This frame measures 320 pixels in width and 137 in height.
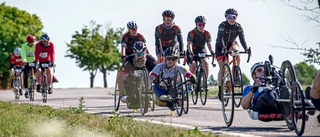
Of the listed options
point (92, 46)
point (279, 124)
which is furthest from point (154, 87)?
point (92, 46)

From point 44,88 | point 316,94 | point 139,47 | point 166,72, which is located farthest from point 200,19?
point 316,94

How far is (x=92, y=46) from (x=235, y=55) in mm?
75625

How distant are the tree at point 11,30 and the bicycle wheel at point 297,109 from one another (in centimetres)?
7117

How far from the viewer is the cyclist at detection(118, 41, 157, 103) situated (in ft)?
50.0

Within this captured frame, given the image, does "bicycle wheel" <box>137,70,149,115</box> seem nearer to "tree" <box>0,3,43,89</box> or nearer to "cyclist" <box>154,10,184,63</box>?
"cyclist" <box>154,10,184,63</box>

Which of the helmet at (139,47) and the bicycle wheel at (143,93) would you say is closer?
the bicycle wheel at (143,93)

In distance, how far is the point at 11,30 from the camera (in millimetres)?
83375

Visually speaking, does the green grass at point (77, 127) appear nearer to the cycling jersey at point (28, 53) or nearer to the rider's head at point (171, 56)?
the rider's head at point (171, 56)

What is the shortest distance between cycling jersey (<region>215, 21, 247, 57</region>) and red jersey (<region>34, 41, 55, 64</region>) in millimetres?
6076

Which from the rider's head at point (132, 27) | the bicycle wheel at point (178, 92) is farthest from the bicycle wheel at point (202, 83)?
the bicycle wheel at point (178, 92)

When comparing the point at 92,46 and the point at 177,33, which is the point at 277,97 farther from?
the point at 92,46

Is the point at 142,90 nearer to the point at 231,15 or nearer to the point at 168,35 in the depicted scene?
the point at 231,15

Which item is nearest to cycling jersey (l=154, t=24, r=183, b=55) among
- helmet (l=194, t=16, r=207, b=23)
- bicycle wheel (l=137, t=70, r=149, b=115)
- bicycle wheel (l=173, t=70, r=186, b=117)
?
helmet (l=194, t=16, r=207, b=23)

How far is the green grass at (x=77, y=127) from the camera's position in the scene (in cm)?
937
